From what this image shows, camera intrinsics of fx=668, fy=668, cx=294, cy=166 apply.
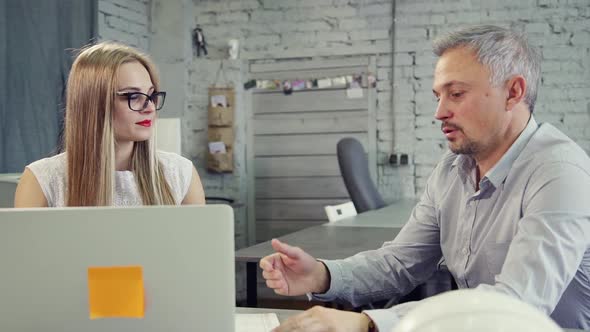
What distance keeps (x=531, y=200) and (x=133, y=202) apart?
3.39 ft

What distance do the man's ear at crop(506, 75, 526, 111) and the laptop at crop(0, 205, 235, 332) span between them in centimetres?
88

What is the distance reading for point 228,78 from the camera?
5.31 m

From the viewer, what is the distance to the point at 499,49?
56.6 inches

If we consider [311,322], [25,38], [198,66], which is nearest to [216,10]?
[198,66]

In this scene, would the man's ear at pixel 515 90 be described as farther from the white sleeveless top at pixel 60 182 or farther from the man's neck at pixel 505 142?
the white sleeveless top at pixel 60 182

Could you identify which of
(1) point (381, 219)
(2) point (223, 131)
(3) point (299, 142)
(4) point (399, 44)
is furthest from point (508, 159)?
(2) point (223, 131)

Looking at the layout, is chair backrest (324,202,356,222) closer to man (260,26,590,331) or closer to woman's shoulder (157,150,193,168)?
woman's shoulder (157,150,193,168)

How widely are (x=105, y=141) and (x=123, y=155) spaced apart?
4.4 inches

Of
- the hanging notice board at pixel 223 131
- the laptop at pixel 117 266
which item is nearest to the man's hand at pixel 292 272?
the laptop at pixel 117 266

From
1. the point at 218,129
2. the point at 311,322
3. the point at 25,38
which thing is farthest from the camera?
the point at 218,129

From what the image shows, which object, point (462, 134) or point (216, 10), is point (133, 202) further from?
point (216, 10)

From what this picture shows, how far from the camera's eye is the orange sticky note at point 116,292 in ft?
2.72

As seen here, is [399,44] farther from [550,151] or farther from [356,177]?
[550,151]

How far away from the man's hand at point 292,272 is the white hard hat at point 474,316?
0.81 m
